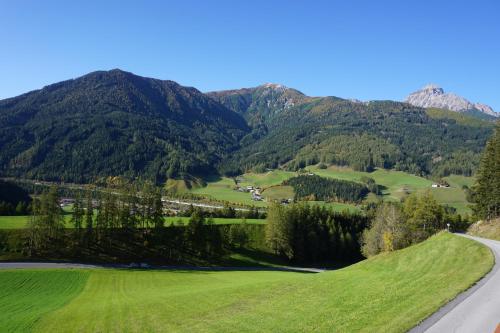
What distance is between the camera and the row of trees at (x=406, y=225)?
9000 cm

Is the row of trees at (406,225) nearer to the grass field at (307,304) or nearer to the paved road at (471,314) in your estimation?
the grass field at (307,304)

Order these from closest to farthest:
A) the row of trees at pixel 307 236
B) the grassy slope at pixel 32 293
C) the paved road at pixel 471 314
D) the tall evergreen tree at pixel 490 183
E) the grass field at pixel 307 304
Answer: the paved road at pixel 471 314 < the grass field at pixel 307 304 < the grassy slope at pixel 32 293 < the tall evergreen tree at pixel 490 183 < the row of trees at pixel 307 236

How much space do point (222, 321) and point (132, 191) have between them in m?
99.3

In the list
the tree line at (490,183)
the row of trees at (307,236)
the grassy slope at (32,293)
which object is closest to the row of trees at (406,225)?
the tree line at (490,183)

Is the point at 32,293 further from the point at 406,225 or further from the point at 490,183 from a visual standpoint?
the point at 490,183

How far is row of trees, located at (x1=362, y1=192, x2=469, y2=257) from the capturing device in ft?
295

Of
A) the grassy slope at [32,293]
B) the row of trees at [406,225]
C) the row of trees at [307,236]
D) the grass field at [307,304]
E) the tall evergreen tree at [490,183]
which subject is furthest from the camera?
the row of trees at [307,236]

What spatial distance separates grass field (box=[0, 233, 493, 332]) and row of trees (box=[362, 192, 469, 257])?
40663mm

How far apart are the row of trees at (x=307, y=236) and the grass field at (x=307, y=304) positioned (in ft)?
255

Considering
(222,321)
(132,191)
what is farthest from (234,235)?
(222,321)

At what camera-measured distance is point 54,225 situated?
344ft

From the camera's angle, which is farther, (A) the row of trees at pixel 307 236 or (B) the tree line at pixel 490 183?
(A) the row of trees at pixel 307 236

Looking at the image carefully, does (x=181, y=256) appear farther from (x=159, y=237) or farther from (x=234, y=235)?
(x=234, y=235)

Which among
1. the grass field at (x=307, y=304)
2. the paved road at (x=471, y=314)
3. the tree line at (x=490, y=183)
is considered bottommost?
the grass field at (x=307, y=304)
